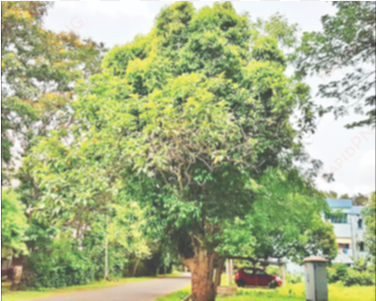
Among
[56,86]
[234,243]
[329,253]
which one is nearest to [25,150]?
[56,86]

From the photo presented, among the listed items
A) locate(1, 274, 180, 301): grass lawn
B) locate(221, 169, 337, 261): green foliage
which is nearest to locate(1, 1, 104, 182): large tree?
locate(1, 274, 180, 301): grass lawn

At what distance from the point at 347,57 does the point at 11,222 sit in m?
4.06

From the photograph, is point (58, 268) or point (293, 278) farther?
point (293, 278)

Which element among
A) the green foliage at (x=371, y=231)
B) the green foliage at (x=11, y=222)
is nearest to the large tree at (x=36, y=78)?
the green foliage at (x=11, y=222)

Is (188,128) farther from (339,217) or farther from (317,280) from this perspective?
(339,217)

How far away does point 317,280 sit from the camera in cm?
241

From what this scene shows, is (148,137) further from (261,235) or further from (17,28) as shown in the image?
(261,235)

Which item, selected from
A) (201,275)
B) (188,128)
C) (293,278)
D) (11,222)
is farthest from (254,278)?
(188,128)

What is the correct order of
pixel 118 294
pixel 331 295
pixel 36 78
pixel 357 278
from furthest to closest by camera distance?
pixel 118 294, pixel 357 278, pixel 36 78, pixel 331 295

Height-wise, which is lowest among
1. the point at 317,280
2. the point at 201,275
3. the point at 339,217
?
the point at 201,275

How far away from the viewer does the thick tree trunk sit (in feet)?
12.0

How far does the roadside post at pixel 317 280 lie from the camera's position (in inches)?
94.3

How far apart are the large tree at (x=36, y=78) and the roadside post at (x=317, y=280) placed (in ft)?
10.4

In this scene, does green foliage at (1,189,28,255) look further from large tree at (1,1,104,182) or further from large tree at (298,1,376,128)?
large tree at (298,1,376,128)
